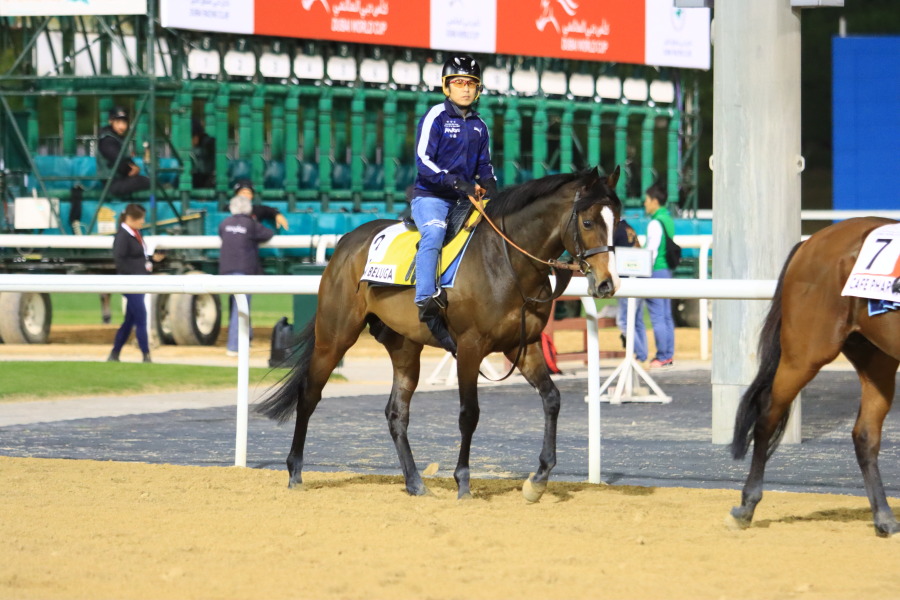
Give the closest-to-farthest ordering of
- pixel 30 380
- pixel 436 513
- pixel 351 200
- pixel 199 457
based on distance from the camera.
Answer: pixel 436 513, pixel 199 457, pixel 30 380, pixel 351 200

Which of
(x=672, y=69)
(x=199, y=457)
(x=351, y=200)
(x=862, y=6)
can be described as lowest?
(x=199, y=457)

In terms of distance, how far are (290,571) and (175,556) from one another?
1.79 ft

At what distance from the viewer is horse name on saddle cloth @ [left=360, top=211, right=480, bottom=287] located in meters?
7.27

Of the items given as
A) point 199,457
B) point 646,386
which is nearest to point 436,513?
point 199,457

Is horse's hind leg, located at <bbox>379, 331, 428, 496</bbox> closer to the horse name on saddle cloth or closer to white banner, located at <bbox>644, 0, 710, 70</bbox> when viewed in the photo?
the horse name on saddle cloth

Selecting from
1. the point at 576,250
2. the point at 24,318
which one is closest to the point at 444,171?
the point at 576,250

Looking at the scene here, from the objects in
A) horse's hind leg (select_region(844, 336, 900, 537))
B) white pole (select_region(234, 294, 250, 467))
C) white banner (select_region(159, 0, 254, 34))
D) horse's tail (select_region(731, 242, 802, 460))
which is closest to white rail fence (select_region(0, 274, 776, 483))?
white pole (select_region(234, 294, 250, 467))

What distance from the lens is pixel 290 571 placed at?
5.43 meters

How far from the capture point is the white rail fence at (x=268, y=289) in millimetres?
8062

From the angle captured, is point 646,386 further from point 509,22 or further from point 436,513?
point 509,22

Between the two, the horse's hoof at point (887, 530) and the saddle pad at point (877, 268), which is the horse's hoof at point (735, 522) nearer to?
the horse's hoof at point (887, 530)

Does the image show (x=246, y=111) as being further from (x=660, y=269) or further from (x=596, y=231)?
(x=596, y=231)

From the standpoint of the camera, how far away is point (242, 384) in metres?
8.62

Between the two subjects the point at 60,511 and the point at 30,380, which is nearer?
the point at 60,511
